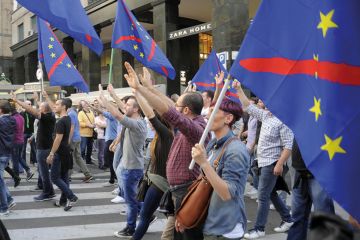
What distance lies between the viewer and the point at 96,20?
25.7 meters

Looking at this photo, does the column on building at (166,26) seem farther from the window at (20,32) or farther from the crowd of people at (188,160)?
the window at (20,32)

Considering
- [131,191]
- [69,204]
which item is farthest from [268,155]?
[69,204]

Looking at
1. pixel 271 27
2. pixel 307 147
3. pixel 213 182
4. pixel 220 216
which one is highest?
pixel 271 27

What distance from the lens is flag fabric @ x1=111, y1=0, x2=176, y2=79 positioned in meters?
7.55

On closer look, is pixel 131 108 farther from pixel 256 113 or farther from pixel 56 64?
pixel 56 64

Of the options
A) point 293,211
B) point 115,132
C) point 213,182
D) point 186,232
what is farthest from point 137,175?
point 115,132

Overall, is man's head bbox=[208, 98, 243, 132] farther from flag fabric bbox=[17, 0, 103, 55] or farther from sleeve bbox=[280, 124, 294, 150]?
flag fabric bbox=[17, 0, 103, 55]

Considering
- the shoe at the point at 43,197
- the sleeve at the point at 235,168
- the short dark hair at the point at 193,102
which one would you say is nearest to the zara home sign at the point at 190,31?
the shoe at the point at 43,197

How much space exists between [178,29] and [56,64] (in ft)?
49.7

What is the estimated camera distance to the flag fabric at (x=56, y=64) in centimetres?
795

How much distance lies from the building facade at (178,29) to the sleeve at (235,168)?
44.9ft

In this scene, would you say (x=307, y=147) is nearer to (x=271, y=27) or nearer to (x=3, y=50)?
(x=271, y=27)

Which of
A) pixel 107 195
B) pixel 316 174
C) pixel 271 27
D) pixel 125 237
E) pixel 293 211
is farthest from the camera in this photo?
pixel 107 195

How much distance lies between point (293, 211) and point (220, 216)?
183 cm
